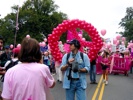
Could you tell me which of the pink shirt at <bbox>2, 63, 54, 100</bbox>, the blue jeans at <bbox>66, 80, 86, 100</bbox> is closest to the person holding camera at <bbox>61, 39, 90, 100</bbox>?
the blue jeans at <bbox>66, 80, 86, 100</bbox>

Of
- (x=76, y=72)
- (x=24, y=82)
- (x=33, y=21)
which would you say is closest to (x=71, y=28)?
(x=76, y=72)

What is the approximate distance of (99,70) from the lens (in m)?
20.3

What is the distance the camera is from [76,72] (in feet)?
19.3

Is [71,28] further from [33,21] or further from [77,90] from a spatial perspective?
[33,21]

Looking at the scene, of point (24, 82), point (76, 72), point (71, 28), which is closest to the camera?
point (24, 82)

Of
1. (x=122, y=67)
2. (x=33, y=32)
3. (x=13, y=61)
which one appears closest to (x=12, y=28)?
(x=33, y=32)

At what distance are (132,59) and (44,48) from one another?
618 centimetres

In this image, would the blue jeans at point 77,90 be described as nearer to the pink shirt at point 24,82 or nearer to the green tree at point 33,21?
the pink shirt at point 24,82

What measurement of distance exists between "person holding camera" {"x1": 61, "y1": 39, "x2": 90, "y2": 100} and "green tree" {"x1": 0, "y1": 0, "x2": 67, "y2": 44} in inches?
2225

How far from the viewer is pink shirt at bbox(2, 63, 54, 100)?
344 centimetres

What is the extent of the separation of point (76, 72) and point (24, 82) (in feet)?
8.23

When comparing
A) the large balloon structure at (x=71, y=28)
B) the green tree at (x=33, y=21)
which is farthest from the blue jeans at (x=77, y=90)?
the green tree at (x=33, y=21)

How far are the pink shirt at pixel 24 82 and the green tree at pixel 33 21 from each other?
193 feet

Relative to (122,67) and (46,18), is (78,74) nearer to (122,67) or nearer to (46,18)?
(122,67)
